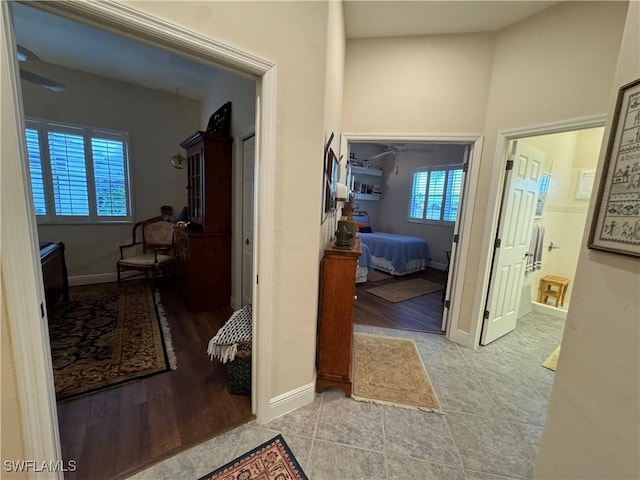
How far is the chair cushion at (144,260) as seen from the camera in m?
3.49

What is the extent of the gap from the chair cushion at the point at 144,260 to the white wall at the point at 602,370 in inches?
162

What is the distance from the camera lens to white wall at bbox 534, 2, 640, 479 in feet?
2.68

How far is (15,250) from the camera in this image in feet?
2.89

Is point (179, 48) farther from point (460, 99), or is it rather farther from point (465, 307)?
point (465, 307)

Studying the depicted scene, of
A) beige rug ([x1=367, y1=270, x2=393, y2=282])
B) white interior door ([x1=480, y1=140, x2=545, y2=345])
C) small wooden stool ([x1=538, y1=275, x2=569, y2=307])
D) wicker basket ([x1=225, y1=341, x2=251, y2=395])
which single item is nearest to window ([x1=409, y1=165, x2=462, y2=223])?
beige rug ([x1=367, y1=270, x2=393, y2=282])

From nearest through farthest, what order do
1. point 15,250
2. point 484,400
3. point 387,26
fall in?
point 15,250 → point 484,400 → point 387,26

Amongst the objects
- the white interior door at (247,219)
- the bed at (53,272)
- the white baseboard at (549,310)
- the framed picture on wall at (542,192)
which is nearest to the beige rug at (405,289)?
the white baseboard at (549,310)

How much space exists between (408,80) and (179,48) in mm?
2202

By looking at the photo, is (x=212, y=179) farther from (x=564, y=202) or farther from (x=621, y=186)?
(x=564, y=202)

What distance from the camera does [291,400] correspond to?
5.60ft

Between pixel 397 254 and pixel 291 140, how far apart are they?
12.9 feet

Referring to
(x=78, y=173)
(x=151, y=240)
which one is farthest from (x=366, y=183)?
(x=78, y=173)

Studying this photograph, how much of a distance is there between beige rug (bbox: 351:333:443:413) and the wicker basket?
0.78 meters

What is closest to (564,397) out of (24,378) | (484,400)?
(484,400)
